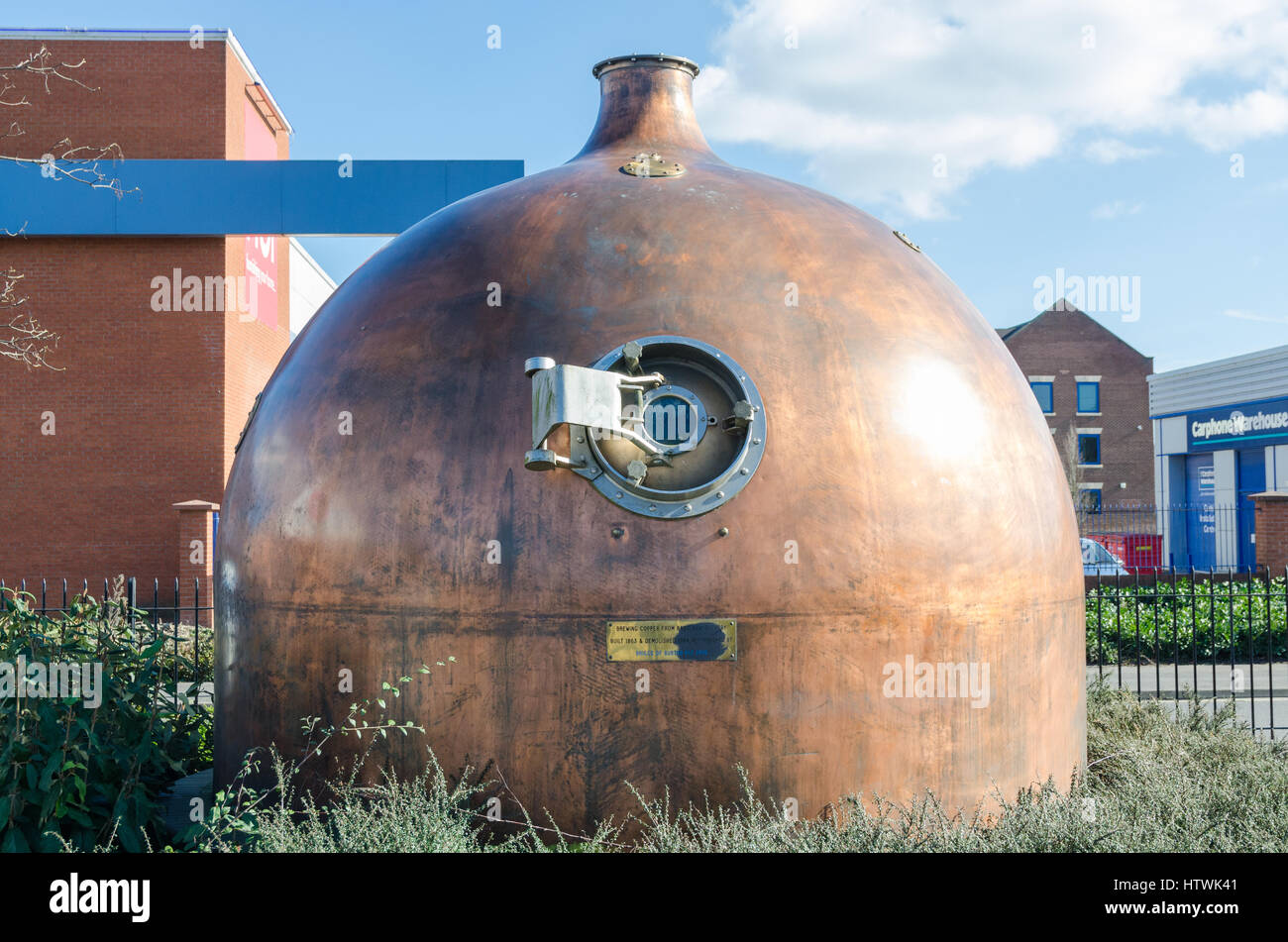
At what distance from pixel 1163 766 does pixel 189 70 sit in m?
20.0

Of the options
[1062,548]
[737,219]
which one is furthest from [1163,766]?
[737,219]

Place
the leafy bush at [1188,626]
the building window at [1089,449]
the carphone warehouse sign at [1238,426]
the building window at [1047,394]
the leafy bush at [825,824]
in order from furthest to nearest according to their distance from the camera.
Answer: the building window at [1047,394]
the building window at [1089,449]
the carphone warehouse sign at [1238,426]
the leafy bush at [1188,626]
the leafy bush at [825,824]

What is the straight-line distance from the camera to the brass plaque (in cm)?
435

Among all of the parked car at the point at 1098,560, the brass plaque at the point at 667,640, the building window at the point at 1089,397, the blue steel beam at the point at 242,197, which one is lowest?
the parked car at the point at 1098,560

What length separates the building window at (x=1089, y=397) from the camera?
43.1 m

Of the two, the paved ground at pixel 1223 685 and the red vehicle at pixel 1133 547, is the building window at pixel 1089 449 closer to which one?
the red vehicle at pixel 1133 547

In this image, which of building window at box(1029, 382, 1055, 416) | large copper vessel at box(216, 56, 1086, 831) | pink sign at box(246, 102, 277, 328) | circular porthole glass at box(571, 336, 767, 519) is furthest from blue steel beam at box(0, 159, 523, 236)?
building window at box(1029, 382, 1055, 416)

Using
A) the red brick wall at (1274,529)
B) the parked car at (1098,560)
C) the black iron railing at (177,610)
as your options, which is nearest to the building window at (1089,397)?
the parked car at (1098,560)

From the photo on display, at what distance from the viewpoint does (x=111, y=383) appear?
1900 cm

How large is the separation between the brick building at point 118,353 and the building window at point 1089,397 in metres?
35.3

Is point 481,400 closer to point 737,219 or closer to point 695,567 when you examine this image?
point 695,567

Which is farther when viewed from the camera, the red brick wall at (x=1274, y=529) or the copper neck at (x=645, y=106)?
the red brick wall at (x=1274, y=529)

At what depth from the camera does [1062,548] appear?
5352 mm

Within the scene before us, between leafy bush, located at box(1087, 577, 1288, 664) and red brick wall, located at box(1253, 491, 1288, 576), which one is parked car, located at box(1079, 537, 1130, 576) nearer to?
red brick wall, located at box(1253, 491, 1288, 576)
